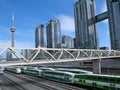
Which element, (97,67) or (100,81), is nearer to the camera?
(100,81)

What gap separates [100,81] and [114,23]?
431 feet

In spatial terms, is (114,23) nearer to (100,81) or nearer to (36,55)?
(36,55)

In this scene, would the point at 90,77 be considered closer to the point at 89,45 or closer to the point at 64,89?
the point at 64,89

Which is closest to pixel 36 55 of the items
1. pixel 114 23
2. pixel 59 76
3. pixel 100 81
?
pixel 59 76

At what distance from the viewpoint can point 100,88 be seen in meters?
34.2

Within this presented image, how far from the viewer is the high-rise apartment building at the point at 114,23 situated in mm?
151000

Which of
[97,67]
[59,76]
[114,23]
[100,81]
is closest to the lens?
[100,81]

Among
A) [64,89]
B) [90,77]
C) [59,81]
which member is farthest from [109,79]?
[59,81]

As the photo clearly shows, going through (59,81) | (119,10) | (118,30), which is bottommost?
(59,81)

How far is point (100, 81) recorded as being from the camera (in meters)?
34.2

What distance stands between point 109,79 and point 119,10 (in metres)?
133

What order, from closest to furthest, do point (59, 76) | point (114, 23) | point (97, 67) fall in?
point (59, 76)
point (97, 67)
point (114, 23)

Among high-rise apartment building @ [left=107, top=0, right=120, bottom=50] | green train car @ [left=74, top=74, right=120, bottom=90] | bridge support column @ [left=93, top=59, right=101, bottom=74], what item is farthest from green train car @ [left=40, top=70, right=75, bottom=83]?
high-rise apartment building @ [left=107, top=0, right=120, bottom=50]

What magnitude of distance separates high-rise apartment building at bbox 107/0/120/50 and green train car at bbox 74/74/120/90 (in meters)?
118
